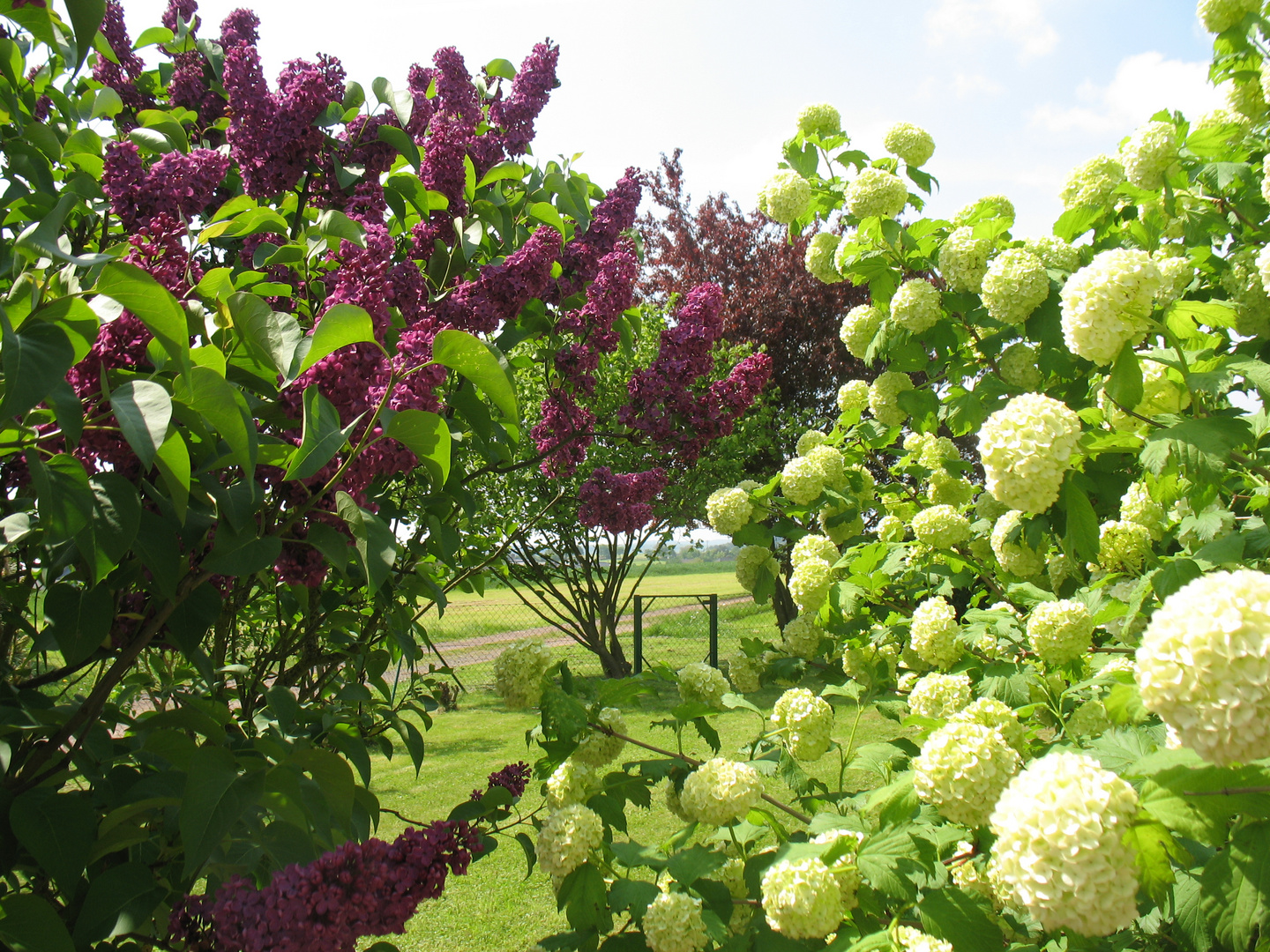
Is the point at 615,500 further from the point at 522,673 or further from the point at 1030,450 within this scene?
the point at 1030,450

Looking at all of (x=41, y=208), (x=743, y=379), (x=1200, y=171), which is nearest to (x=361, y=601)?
(x=41, y=208)

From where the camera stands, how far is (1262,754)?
80 cm

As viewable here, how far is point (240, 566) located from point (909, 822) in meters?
1.22

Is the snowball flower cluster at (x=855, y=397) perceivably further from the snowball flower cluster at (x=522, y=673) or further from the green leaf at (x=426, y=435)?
the green leaf at (x=426, y=435)

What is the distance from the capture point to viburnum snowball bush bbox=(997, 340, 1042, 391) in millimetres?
1987

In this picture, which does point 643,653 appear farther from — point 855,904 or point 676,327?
point 855,904

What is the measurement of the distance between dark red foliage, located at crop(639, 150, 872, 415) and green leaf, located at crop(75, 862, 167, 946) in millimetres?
11470

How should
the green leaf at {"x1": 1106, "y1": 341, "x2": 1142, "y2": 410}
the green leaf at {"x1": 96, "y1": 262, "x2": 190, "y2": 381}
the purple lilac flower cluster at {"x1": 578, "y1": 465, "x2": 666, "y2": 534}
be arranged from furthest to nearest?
1. the purple lilac flower cluster at {"x1": 578, "y1": 465, "x2": 666, "y2": 534}
2. the green leaf at {"x1": 1106, "y1": 341, "x2": 1142, "y2": 410}
3. the green leaf at {"x1": 96, "y1": 262, "x2": 190, "y2": 381}

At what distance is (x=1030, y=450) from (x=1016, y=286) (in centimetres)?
64

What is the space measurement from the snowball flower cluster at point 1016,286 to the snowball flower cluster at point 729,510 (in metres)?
0.91

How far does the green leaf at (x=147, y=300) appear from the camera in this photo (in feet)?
2.75

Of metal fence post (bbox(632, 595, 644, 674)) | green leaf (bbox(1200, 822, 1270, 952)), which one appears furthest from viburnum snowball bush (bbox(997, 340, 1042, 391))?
metal fence post (bbox(632, 595, 644, 674))

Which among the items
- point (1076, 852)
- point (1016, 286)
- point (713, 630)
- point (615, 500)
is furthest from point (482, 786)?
point (713, 630)

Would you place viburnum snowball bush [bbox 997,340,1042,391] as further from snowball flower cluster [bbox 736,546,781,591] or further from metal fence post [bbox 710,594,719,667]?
metal fence post [bbox 710,594,719,667]
